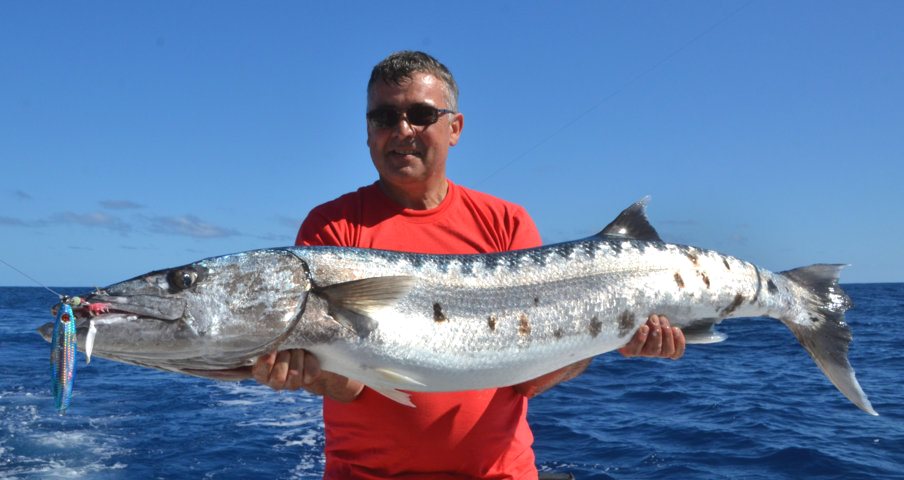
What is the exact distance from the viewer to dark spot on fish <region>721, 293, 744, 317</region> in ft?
15.3

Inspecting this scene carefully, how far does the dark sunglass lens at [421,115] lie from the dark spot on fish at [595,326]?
1447 mm

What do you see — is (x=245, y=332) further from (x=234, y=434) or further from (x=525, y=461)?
(x=234, y=434)

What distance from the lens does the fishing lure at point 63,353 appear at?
314 centimetres

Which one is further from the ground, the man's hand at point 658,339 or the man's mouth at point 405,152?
Answer: the man's mouth at point 405,152

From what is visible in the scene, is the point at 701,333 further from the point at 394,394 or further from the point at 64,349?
the point at 64,349

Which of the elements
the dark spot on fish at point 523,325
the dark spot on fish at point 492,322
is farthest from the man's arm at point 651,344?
the dark spot on fish at point 492,322

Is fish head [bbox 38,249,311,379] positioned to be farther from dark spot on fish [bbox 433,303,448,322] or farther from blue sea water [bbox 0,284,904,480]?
blue sea water [bbox 0,284,904,480]

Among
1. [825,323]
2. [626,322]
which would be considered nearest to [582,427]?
[825,323]

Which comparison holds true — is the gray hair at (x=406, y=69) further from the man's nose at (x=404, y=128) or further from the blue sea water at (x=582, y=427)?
the blue sea water at (x=582, y=427)

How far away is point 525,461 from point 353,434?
95 centimetres

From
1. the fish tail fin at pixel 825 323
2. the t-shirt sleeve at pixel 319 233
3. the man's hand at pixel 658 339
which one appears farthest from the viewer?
the fish tail fin at pixel 825 323

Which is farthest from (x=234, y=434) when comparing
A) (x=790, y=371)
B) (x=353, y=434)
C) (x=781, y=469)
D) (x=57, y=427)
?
(x=790, y=371)

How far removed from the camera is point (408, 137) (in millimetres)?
4129

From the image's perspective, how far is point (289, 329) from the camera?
3.51 metres
